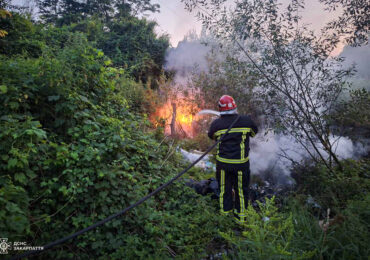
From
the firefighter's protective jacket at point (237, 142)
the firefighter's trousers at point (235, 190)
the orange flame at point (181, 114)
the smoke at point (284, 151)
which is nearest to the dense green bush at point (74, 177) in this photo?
the firefighter's trousers at point (235, 190)

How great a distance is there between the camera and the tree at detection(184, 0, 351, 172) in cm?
431

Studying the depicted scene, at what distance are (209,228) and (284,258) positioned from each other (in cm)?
182

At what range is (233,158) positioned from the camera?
377cm

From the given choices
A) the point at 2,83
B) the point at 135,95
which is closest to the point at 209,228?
the point at 2,83

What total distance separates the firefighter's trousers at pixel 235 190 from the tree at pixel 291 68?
1548 mm

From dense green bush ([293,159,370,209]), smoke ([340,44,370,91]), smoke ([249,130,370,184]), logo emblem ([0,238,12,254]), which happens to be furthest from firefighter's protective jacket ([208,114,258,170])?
logo emblem ([0,238,12,254])

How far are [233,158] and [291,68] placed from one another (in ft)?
8.51

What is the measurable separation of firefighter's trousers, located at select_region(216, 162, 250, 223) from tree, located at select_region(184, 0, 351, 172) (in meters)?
1.55

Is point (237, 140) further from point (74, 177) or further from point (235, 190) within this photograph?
point (74, 177)

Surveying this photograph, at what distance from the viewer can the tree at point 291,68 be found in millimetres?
4312

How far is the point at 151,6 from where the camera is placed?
2023cm

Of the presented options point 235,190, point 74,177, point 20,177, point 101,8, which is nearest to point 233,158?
point 235,190

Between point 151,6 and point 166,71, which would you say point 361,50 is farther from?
point 151,6

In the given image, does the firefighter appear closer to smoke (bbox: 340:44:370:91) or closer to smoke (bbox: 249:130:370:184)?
smoke (bbox: 249:130:370:184)
